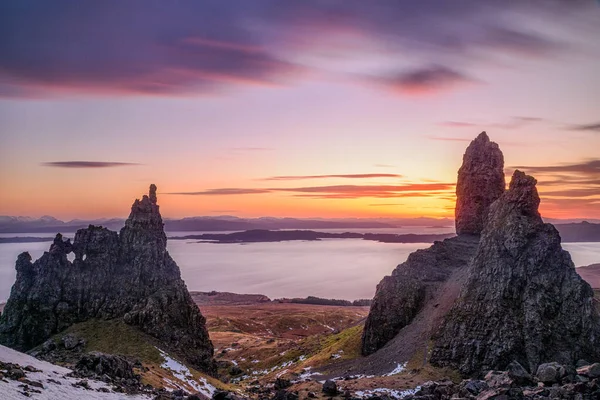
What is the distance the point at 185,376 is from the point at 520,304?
63186mm

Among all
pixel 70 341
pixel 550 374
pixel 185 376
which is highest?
pixel 550 374

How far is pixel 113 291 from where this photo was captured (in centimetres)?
10431

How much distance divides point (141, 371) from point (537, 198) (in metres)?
81.9

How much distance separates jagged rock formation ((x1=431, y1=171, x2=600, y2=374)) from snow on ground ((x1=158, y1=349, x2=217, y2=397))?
43.7m

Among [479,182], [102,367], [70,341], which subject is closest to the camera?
[102,367]

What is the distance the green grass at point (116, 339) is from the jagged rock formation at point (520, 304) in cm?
5408

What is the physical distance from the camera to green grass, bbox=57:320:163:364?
90188 mm

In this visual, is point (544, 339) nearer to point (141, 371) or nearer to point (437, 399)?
point (437, 399)

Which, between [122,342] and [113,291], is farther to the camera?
[113,291]

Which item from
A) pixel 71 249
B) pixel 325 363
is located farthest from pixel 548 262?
pixel 71 249

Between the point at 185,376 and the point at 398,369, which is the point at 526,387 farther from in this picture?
the point at 185,376

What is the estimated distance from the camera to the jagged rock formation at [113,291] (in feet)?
327

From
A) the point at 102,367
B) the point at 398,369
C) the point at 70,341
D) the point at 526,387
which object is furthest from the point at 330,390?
the point at 70,341

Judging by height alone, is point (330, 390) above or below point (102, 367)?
below
